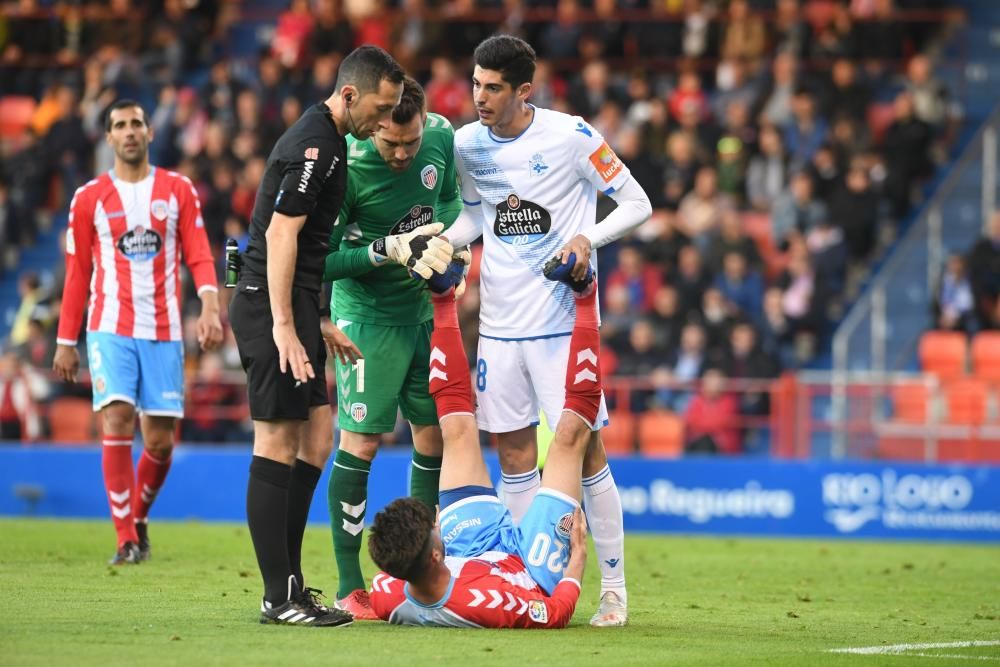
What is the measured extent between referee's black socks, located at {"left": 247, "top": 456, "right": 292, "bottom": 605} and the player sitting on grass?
487mm

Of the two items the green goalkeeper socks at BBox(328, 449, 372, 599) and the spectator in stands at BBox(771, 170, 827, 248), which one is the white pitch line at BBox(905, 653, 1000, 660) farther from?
the spectator in stands at BBox(771, 170, 827, 248)

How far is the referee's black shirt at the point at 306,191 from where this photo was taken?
736 centimetres

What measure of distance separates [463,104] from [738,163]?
3.99 metres

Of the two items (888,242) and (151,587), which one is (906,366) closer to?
(888,242)

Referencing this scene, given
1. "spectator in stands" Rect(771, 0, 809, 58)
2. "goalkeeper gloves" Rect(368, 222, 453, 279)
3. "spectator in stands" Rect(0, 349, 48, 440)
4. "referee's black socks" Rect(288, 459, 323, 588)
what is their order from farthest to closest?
"spectator in stands" Rect(771, 0, 809, 58) < "spectator in stands" Rect(0, 349, 48, 440) < "goalkeeper gloves" Rect(368, 222, 453, 279) < "referee's black socks" Rect(288, 459, 323, 588)

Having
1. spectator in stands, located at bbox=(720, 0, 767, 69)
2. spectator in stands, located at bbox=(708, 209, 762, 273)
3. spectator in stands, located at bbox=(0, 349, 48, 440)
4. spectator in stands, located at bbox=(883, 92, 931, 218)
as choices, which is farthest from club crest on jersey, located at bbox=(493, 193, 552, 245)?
spectator in stands, located at bbox=(720, 0, 767, 69)

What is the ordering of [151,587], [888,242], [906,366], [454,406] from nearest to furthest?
[454,406]
[151,587]
[906,366]
[888,242]

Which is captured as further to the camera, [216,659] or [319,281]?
[319,281]

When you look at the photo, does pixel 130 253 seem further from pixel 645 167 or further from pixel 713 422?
pixel 645 167

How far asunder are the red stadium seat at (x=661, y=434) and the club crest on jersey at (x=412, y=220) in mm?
9106

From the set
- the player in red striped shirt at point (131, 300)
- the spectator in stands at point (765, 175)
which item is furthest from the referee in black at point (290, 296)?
the spectator in stands at point (765, 175)

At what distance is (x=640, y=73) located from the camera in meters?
22.4

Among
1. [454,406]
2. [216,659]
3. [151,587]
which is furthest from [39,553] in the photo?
[216,659]

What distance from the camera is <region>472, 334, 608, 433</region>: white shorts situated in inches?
330
